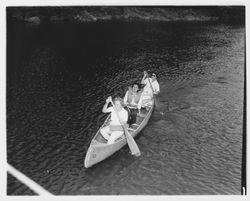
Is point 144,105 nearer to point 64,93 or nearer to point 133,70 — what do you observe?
point 64,93

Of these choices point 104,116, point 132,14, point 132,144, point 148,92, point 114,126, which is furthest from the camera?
point 132,14

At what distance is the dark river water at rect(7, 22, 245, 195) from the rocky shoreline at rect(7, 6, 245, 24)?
16272mm

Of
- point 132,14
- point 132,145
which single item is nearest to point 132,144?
point 132,145

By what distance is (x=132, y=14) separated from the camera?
205 feet

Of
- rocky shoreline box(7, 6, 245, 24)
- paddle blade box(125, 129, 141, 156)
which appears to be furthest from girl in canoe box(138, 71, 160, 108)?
rocky shoreline box(7, 6, 245, 24)

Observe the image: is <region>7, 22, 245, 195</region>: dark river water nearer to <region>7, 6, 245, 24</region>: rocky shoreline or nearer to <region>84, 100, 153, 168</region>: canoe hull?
<region>84, 100, 153, 168</region>: canoe hull

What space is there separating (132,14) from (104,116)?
47511 millimetres

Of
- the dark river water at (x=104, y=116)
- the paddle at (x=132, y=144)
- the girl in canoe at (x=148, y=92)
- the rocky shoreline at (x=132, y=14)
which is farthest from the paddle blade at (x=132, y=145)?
the rocky shoreline at (x=132, y=14)

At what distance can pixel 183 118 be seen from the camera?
1830 centimetres

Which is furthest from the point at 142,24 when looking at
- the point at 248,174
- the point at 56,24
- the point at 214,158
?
the point at 248,174

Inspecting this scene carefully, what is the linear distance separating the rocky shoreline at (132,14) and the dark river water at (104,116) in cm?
1627

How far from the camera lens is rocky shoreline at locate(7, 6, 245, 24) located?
175 ft

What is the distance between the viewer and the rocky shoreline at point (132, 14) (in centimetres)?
5322

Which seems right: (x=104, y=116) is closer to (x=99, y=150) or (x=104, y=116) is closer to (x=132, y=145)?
(x=132, y=145)
